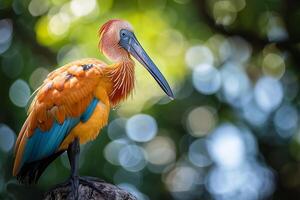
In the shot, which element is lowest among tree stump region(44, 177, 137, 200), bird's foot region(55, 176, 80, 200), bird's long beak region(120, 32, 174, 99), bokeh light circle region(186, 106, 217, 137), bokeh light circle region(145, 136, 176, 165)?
bokeh light circle region(145, 136, 176, 165)

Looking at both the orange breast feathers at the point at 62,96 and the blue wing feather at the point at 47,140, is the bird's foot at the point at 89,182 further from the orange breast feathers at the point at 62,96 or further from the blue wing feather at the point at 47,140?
the orange breast feathers at the point at 62,96

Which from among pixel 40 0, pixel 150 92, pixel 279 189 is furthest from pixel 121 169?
pixel 40 0

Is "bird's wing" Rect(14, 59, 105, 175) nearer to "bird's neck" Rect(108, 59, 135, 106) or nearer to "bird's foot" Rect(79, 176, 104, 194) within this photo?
"bird's neck" Rect(108, 59, 135, 106)

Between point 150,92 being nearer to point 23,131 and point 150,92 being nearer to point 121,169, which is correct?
point 121,169

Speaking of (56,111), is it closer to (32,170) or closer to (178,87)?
(32,170)

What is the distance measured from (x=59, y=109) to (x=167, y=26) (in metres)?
5.81

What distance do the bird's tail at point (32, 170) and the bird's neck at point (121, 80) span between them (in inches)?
29.0

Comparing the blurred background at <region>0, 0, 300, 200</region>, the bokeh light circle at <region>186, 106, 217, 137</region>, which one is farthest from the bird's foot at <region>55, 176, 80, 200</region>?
the bokeh light circle at <region>186, 106, 217, 137</region>

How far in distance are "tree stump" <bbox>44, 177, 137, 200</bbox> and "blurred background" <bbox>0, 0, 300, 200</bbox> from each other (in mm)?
4915

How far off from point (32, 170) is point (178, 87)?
8.18 metres

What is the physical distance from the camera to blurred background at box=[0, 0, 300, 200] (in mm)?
12172

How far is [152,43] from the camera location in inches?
507

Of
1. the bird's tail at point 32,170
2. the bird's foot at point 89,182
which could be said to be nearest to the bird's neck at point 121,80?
the bird's tail at point 32,170

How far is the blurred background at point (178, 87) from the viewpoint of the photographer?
12172 millimetres
